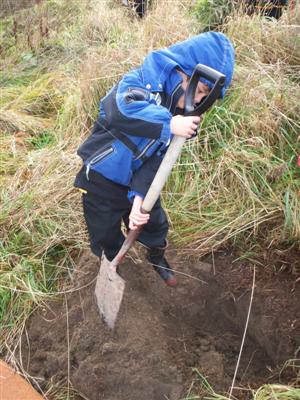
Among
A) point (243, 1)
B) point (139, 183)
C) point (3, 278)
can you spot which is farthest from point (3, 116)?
point (139, 183)

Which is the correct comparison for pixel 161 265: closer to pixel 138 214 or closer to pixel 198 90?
pixel 138 214

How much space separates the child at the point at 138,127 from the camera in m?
1.79

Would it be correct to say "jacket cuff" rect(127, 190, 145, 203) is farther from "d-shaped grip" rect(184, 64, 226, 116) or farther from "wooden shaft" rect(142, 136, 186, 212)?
"d-shaped grip" rect(184, 64, 226, 116)

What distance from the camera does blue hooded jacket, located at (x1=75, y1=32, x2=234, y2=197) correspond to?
1795 millimetres

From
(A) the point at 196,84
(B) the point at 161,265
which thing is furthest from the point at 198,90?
(B) the point at 161,265

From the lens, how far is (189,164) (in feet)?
9.82

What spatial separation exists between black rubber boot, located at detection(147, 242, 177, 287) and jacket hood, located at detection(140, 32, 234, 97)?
0.92 meters

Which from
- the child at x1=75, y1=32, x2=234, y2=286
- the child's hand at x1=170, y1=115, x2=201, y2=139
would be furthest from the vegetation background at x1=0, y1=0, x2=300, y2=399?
the child's hand at x1=170, y1=115, x2=201, y2=139

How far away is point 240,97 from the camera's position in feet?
10.2

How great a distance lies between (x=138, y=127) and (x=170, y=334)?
1083 millimetres

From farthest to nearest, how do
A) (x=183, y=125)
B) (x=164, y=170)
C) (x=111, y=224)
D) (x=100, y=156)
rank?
(x=111, y=224)
(x=100, y=156)
(x=164, y=170)
(x=183, y=125)

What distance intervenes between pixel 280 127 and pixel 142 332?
60.3 inches

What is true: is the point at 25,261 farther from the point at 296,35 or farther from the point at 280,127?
the point at 296,35

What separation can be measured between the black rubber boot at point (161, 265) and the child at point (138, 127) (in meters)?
0.23
